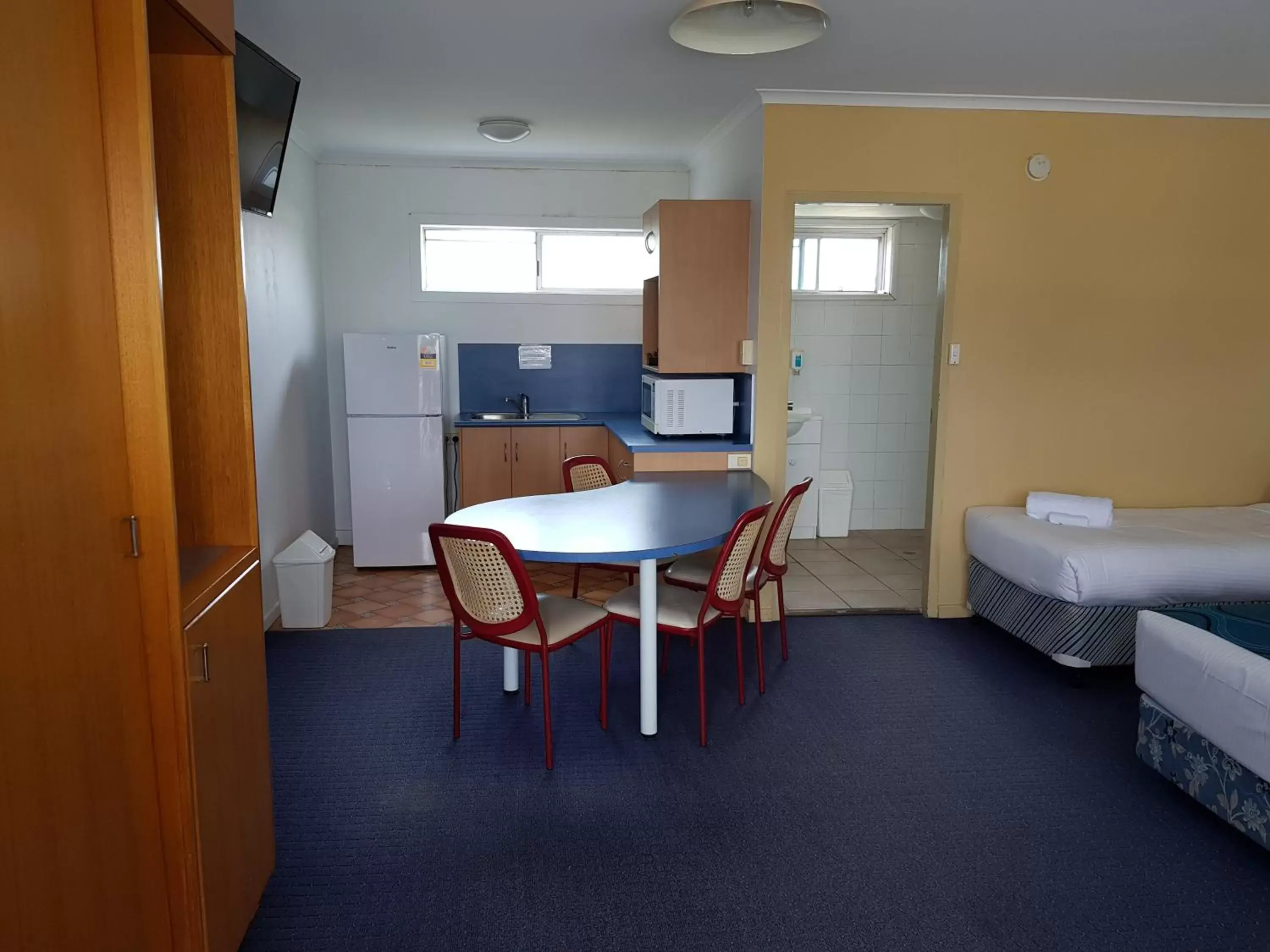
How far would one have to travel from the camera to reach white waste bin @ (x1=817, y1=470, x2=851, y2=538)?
6414 mm

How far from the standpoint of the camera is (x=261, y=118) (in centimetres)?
360

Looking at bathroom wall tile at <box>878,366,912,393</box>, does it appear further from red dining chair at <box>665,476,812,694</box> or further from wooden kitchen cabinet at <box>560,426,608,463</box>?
red dining chair at <box>665,476,812,694</box>

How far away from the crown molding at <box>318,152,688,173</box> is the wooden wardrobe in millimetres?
4028

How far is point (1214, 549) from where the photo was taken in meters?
3.77

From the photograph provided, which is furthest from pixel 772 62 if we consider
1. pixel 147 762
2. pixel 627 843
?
pixel 147 762

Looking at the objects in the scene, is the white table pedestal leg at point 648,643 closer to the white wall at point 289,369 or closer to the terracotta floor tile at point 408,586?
the white wall at point 289,369

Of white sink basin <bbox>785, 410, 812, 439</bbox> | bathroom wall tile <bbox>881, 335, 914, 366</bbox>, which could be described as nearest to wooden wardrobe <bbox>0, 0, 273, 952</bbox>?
white sink basin <bbox>785, 410, 812, 439</bbox>

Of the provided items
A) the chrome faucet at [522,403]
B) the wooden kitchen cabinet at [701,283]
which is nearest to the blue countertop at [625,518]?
the wooden kitchen cabinet at [701,283]

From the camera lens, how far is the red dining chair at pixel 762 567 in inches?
147

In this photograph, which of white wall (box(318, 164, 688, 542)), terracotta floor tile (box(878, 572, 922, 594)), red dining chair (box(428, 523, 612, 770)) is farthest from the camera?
white wall (box(318, 164, 688, 542))

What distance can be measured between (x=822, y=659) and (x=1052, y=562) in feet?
3.53

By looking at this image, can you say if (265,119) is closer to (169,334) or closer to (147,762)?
(169,334)

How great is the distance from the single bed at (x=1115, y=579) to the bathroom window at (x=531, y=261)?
11.2ft

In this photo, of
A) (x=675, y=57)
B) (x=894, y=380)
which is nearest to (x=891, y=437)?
(x=894, y=380)
